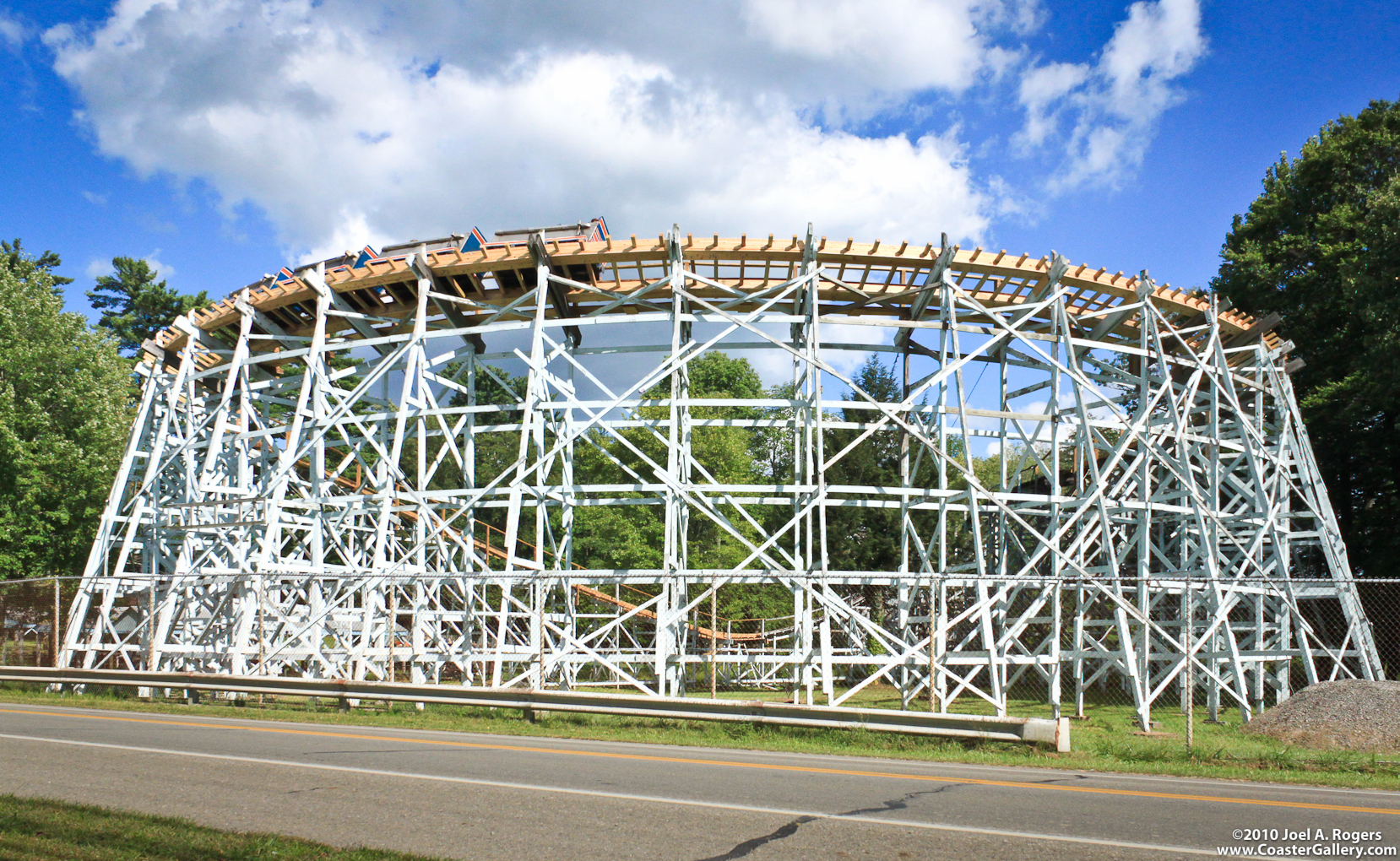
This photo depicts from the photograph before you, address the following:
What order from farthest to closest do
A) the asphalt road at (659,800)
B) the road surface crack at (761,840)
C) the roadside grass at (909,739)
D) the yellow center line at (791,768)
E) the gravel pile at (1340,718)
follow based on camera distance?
the gravel pile at (1340,718)
the roadside grass at (909,739)
the yellow center line at (791,768)
the asphalt road at (659,800)
the road surface crack at (761,840)

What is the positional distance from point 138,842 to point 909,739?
7.52 meters

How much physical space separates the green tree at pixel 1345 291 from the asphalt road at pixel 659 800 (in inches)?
706

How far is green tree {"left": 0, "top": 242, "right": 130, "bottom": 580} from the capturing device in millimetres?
24781

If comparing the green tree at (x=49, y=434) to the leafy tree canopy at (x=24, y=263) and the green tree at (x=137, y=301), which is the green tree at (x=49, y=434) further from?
the green tree at (x=137, y=301)

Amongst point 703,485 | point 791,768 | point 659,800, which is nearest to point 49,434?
point 703,485

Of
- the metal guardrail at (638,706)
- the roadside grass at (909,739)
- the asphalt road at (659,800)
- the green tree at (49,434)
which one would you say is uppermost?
the green tree at (49,434)

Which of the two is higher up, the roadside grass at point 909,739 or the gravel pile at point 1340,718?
the gravel pile at point 1340,718

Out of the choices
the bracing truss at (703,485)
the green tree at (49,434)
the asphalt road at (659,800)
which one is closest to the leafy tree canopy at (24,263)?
the green tree at (49,434)

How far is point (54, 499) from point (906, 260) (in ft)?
84.6

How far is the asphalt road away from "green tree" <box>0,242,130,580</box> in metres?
20.0

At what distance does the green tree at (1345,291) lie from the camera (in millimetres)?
20453

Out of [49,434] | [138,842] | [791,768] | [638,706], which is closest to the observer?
[138,842]

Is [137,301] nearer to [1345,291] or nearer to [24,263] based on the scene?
[24,263]

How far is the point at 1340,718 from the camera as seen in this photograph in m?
10.2
